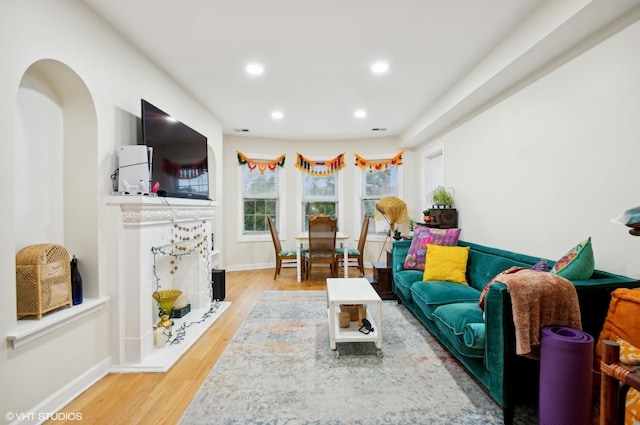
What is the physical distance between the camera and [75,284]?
6.29 feet

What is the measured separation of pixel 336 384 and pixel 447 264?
5.27ft

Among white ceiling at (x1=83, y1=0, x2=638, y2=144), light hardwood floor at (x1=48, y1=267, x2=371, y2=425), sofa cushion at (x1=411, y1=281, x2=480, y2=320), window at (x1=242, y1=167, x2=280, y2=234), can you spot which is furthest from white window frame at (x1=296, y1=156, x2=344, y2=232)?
sofa cushion at (x1=411, y1=281, x2=480, y2=320)

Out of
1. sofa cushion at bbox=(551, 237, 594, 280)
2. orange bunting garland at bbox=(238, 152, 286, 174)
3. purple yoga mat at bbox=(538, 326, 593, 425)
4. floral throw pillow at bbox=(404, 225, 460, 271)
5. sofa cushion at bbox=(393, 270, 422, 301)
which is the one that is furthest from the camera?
orange bunting garland at bbox=(238, 152, 286, 174)

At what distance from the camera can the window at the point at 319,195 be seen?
5832 mm

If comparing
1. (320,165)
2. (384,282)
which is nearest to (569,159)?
(384,282)

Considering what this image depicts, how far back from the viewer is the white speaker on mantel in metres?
2.17

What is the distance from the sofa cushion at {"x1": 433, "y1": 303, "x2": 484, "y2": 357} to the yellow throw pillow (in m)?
0.64

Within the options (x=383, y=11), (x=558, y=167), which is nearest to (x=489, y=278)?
(x=558, y=167)

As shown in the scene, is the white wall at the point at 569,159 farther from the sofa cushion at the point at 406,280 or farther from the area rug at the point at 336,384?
the area rug at the point at 336,384

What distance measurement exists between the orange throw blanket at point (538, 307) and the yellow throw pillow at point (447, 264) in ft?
4.17

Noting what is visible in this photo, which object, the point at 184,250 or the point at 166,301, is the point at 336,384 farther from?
the point at 184,250

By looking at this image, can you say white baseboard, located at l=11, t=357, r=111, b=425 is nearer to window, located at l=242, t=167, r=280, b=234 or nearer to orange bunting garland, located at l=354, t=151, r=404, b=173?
window, located at l=242, t=167, r=280, b=234

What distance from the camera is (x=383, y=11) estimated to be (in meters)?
2.04

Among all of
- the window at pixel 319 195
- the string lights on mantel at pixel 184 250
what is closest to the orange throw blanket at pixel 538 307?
the string lights on mantel at pixel 184 250
